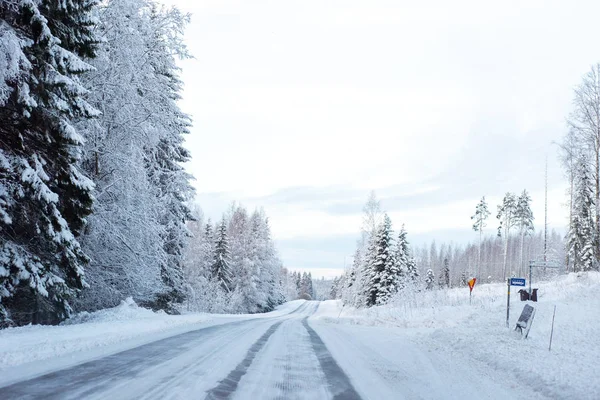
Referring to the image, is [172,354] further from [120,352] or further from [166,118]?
[166,118]

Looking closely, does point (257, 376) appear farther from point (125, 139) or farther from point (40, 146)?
point (125, 139)

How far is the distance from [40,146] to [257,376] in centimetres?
782

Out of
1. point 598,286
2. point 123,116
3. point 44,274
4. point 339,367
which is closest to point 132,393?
point 339,367

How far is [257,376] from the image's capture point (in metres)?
6.20

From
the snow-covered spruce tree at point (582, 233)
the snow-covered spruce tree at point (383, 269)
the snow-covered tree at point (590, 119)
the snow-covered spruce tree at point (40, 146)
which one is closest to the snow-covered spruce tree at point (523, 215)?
the snow-covered spruce tree at point (582, 233)

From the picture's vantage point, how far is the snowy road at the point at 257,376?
16.2ft

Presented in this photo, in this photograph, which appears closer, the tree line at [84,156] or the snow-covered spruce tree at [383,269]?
the tree line at [84,156]

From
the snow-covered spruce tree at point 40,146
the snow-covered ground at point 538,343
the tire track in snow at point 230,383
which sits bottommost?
the snow-covered ground at point 538,343

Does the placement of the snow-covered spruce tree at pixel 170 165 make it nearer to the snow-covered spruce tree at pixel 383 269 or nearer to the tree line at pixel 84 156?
the tree line at pixel 84 156

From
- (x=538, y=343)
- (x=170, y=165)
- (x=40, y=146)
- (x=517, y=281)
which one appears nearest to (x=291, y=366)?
(x=40, y=146)

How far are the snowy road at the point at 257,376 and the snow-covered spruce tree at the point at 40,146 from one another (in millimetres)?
3651

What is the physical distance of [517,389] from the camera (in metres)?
6.81

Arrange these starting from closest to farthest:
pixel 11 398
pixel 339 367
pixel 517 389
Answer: pixel 11 398 → pixel 517 389 → pixel 339 367

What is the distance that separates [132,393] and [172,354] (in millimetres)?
3162
